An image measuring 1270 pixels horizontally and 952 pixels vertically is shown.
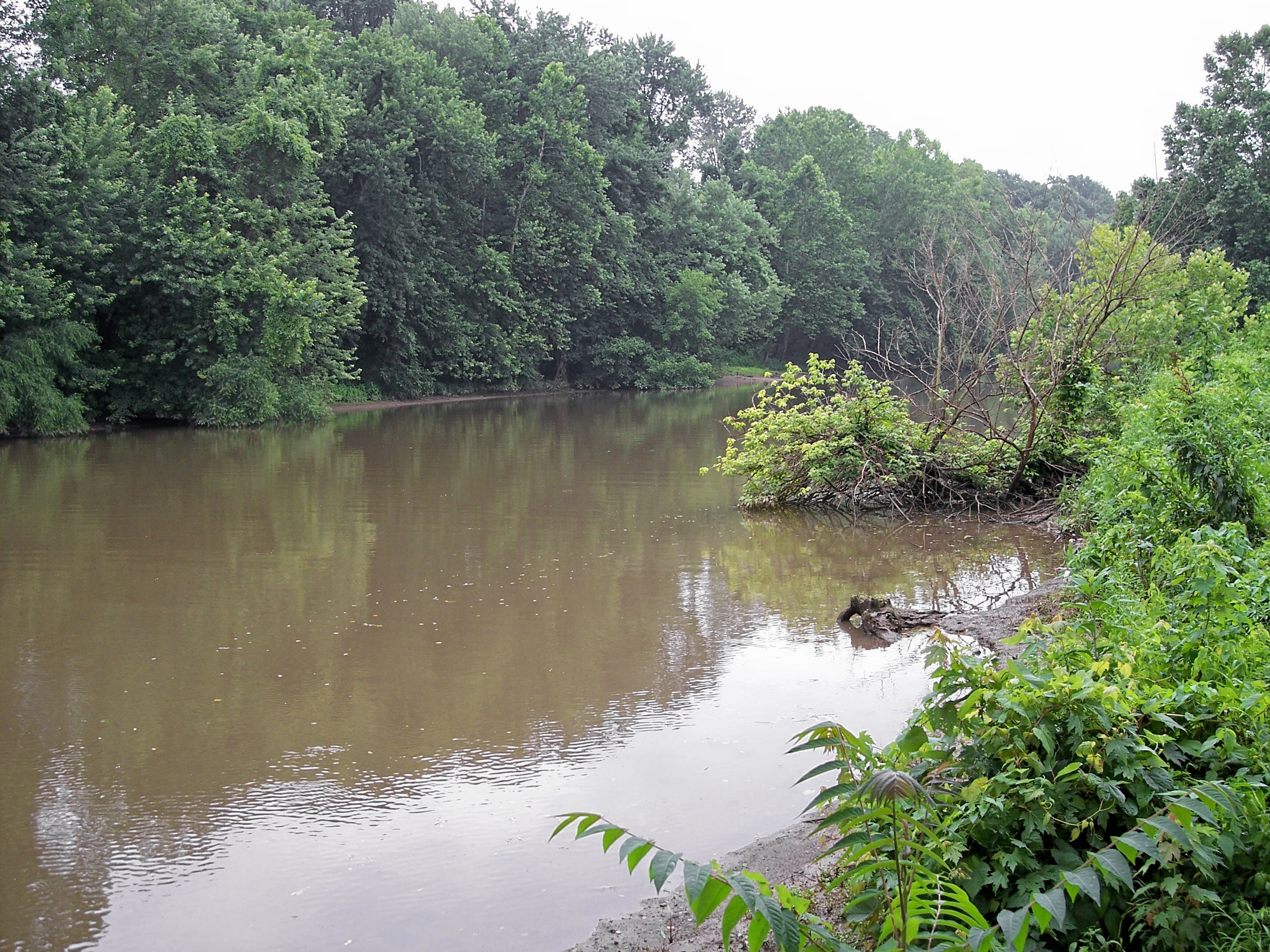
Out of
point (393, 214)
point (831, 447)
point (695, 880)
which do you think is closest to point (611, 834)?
point (695, 880)

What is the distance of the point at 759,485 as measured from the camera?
1427cm

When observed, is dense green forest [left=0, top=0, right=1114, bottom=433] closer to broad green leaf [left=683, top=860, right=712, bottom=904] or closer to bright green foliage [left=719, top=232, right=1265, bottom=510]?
bright green foliage [left=719, top=232, right=1265, bottom=510]

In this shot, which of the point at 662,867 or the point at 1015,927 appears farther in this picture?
the point at 1015,927

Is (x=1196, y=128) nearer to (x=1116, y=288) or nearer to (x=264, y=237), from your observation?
(x=1116, y=288)

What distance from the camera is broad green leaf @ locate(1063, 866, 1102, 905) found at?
2.57 meters

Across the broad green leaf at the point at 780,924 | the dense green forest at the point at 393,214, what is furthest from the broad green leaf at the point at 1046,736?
the dense green forest at the point at 393,214

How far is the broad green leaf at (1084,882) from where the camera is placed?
2.57 meters

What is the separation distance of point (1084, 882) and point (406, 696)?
5.17 m

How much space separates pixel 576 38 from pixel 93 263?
26.6 metres

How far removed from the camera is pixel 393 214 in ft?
120

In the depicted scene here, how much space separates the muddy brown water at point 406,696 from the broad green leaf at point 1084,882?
2173 millimetres

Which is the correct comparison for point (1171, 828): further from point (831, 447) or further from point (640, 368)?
point (640, 368)

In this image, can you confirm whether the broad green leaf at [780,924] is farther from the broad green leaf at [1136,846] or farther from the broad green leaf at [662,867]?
the broad green leaf at [1136,846]

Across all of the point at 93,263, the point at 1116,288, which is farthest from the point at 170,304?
the point at 1116,288
